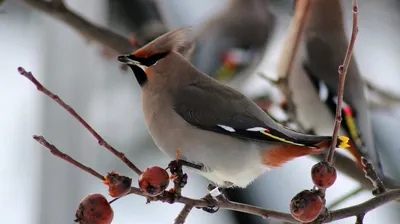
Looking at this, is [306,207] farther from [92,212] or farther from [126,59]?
[126,59]

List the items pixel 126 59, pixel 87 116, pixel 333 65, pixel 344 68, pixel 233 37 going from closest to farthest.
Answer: pixel 344 68
pixel 126 59
pixel 333 65
pixel 233 37
pixel 87 116

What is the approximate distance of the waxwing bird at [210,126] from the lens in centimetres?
117

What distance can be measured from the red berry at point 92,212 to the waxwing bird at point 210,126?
0.36 meters

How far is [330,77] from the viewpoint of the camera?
1.96m

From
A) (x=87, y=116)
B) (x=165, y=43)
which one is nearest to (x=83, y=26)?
(x=165, y=43)

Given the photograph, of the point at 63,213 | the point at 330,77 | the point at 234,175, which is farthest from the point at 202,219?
the point at 234,175

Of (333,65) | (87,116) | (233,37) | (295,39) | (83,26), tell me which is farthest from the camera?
(87,116)

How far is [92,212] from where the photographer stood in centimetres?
83

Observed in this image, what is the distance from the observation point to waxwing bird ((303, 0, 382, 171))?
171cm

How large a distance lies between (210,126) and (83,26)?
0.55 meters

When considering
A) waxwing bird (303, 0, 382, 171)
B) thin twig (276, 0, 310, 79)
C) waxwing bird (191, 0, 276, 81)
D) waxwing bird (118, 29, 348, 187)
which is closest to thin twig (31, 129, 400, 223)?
waxwing bird (118, 29, 348, 187)

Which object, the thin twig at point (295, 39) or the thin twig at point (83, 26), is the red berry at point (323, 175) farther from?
the thin twig at point (83, 26)

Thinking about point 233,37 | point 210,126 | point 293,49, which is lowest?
Result: point 210,126

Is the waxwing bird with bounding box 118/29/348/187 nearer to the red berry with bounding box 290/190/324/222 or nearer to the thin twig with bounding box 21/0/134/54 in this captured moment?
the red berry with bounding box 290/190/324/222
